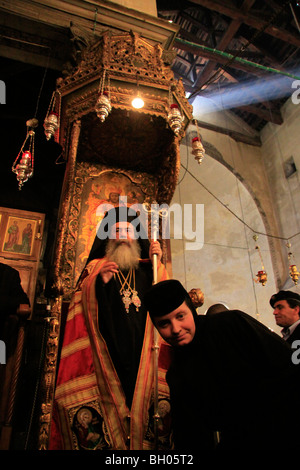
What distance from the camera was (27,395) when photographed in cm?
457

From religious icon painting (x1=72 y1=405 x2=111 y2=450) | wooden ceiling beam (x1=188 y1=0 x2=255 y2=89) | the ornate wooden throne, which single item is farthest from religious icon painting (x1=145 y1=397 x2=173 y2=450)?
wooden ceiling beam (x1=188 y1=0 x2=255 y2=89)

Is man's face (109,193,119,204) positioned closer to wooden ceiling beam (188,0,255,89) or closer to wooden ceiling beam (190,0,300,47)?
wooden ceiling beam (190,0,300,47)

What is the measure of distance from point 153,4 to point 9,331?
572cm

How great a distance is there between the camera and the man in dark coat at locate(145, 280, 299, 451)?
1.43 metres

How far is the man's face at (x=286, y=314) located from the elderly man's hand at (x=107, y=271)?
1874mm

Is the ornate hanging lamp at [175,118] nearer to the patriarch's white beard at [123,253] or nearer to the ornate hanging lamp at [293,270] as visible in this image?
the patriarch's white beard at [123,253]

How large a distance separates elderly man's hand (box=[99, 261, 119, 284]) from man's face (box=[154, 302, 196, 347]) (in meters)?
1.03

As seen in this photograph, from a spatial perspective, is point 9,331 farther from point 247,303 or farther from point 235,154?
point 235,154

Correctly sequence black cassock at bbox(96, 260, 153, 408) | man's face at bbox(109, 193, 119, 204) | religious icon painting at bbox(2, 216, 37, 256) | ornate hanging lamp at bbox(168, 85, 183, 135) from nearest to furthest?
1. black cassock at bbox(96, 260, 153, 408)
2. ornate hanging lamp at bbox(168, 85, 183, 135)
3. man's face at bbox(109, 193, 119, 204)
4. religious icon painting at bbox(2, 216, 37, 256)

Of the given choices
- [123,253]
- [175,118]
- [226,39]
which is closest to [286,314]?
[123,253]

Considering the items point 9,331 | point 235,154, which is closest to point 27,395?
point 9,331

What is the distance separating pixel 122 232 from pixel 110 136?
5.14ft

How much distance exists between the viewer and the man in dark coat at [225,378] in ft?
4.70

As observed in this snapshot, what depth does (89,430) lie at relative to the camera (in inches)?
95.7
